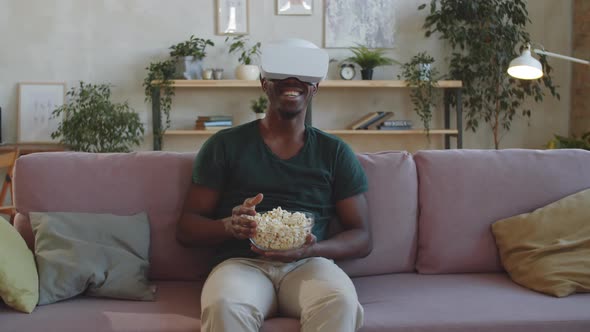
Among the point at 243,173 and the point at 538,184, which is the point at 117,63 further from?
the point at 538,184

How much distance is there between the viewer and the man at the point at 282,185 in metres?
1.90

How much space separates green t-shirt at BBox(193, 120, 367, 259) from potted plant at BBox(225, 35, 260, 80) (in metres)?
2.62

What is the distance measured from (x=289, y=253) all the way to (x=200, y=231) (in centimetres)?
33

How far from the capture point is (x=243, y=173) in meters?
2.05

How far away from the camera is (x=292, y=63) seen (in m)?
2.07

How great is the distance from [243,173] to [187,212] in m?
0.23

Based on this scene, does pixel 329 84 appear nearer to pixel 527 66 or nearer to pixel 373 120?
pixel 373 120

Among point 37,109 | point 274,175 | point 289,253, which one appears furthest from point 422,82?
point 289,253

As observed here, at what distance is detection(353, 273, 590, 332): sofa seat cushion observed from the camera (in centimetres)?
179

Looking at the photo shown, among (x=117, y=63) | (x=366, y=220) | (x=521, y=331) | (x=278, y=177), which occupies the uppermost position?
(x=117, y=63)

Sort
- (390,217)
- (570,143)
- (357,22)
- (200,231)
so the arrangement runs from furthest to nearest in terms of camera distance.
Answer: (357,22)
(570,143)
(390,217)
(200,231)

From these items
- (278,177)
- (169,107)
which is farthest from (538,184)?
(169,107)

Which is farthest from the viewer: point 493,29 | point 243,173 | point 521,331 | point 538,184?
point 493,29

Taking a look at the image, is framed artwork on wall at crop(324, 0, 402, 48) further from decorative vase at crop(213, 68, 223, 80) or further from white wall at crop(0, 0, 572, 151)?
decorative vase at crop(213, 68, 223, 80)
